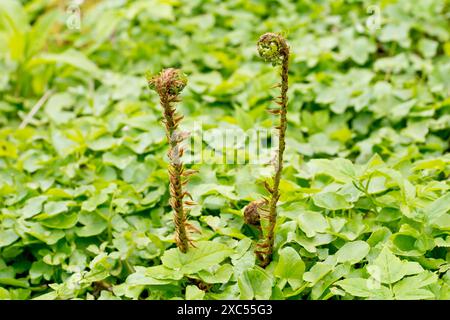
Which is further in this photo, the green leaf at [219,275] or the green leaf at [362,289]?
the green leaf at [219,275]

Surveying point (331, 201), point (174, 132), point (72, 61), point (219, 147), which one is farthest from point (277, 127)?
point (72, 61)

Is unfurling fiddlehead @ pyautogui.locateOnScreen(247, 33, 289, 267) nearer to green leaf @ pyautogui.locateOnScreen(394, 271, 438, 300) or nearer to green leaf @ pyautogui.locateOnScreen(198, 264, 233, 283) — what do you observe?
green leaf @ pyautogui.locateOnScreen(198, 264, 233, 283)

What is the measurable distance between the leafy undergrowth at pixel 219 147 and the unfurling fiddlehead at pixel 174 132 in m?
0.09

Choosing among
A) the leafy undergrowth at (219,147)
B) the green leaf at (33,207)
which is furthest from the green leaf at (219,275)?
the green leaf at (33,207)

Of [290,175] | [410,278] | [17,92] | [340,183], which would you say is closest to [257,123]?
[290,175]

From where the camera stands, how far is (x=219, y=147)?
7.52ft

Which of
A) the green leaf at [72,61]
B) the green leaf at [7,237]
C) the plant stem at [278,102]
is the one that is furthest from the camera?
the green leaf at [72,61]

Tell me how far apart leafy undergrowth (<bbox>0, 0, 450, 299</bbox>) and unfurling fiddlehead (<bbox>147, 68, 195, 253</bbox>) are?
86mm

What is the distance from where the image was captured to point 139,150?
92.4 inches

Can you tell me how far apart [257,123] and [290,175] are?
0.42 m

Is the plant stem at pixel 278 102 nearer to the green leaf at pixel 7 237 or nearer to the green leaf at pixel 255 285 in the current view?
the green leaf at pixel 255 285

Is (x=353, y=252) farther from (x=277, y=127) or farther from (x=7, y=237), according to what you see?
(x=7, y=237)

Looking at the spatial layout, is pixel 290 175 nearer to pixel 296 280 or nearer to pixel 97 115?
pixel 296 280

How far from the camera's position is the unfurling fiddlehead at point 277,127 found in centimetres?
146
